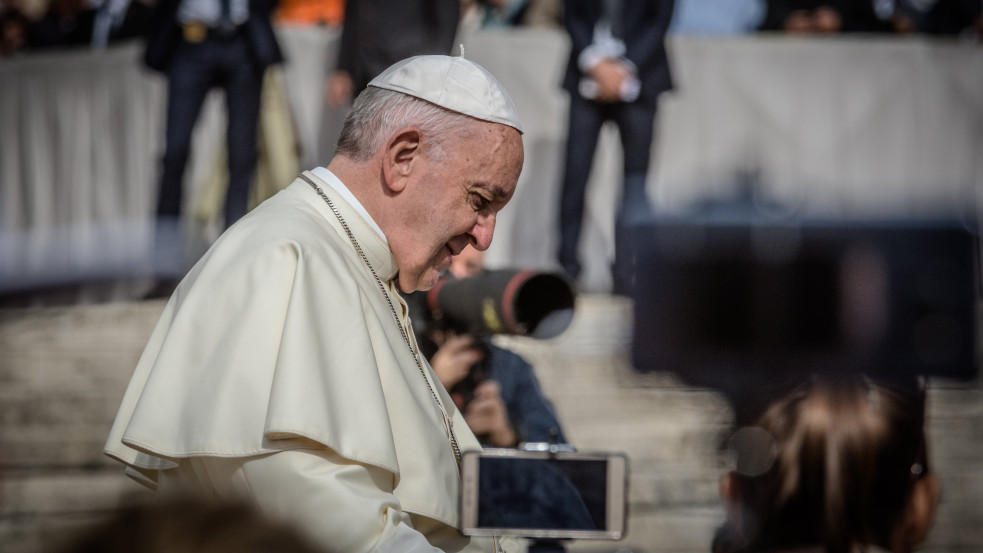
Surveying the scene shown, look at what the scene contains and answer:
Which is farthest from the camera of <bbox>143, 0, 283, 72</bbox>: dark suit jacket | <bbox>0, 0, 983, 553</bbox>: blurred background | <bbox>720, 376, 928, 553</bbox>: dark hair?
<bbox>143, 0, 283, 72</bbox>: dark suit jacket

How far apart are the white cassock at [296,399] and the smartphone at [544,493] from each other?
91mm

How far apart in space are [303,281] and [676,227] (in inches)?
185

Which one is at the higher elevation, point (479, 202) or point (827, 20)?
point (827, 20)

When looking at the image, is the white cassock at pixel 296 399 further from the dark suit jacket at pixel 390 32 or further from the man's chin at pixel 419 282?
the dark suit jacket at pixel 390 32

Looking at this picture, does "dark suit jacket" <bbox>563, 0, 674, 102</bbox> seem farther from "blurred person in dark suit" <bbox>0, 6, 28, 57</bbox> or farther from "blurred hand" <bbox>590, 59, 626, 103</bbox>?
"blurred person in dark suit" <bbox>0, 6, 28, 57</bbox>

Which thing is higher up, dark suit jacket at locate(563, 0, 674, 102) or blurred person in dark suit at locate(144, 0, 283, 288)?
dark suit jacket at locate(563, 0, 674, 102)

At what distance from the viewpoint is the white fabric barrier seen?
20.8 ft

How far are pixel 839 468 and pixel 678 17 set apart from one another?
→ 434 centimetres

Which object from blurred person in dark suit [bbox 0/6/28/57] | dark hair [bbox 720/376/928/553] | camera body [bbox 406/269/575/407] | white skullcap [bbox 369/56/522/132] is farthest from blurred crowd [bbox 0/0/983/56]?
white skullcap [bbox 369/56/522/132]

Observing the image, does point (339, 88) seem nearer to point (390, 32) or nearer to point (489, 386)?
point (390, 32)

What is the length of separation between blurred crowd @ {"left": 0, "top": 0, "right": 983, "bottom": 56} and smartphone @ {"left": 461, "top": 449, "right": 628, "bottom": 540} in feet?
16.1

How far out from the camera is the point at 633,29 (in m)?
6.25

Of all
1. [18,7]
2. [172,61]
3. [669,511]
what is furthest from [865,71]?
[18,7]

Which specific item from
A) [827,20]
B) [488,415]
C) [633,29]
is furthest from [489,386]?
[827,20]
